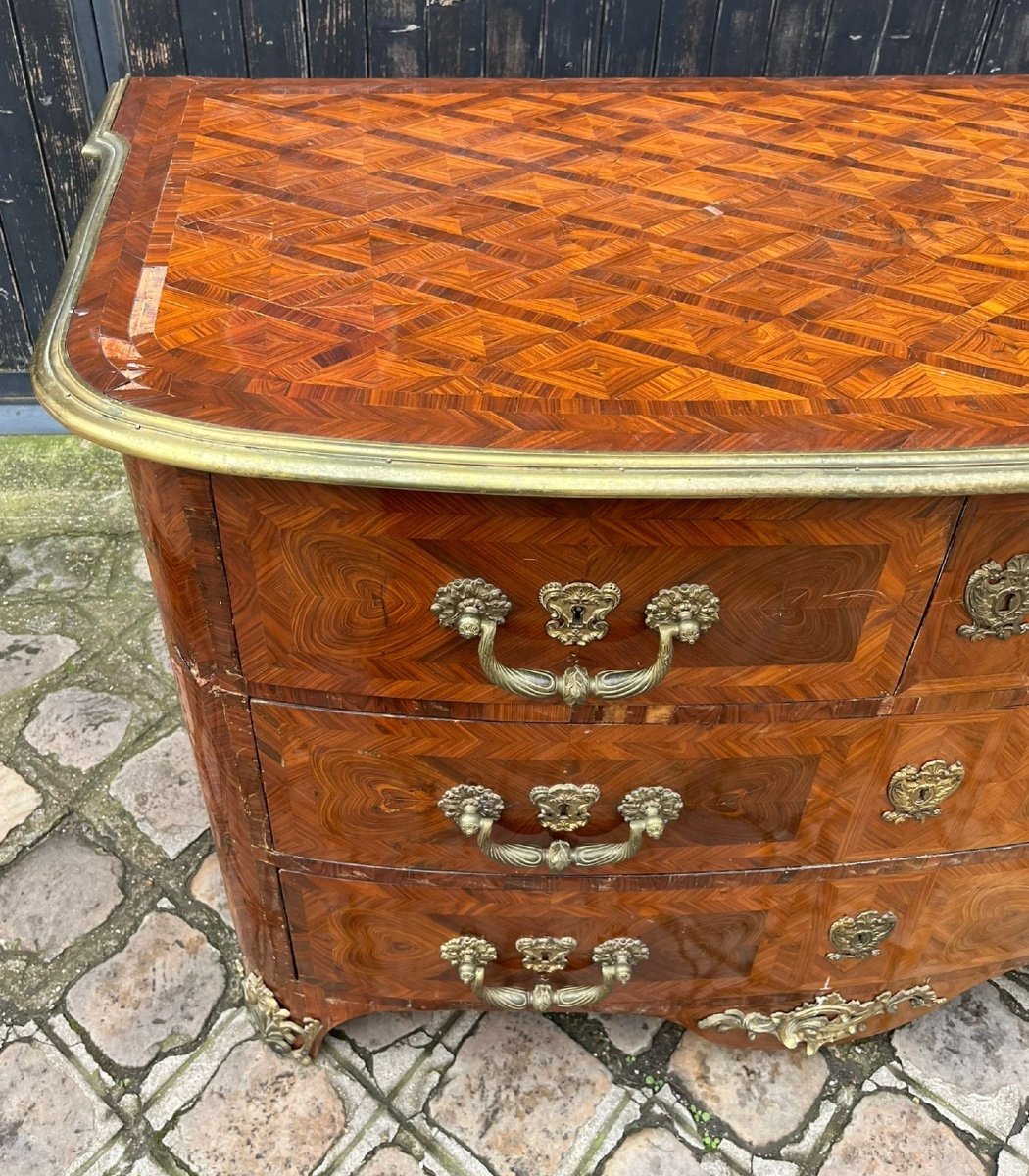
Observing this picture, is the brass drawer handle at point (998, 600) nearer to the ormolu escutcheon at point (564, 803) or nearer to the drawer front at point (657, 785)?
the drawer front at point (657, 785)

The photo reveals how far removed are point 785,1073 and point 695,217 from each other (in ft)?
4.71

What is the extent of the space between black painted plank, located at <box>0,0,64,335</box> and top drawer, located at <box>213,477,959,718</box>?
1.92m

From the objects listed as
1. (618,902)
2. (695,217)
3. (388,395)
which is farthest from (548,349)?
(618,902)

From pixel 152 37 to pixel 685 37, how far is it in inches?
46.6

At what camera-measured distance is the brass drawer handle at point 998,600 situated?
1091mm

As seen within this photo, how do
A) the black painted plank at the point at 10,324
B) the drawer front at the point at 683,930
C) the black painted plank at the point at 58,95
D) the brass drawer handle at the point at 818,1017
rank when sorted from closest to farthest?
the drawer front at the point at 683,930, the brass drawer handle at the point at 818,1017, the black painted plank at the point at 58,95, the black painted plank at the point at 10,324

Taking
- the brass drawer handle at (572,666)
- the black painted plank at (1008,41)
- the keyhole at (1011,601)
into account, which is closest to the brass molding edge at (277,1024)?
the brass drawer handle at (572,666)

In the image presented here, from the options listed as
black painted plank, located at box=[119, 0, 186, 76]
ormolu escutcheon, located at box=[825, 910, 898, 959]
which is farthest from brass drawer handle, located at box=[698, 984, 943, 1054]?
black painted plank, located at box=[119, 0, 186, 76]

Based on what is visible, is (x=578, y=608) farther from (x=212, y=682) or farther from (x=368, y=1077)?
(x=368, y=1077)

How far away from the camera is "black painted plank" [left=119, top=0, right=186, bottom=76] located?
7.11 feet

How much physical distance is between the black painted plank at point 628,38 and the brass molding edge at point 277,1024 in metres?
2.01

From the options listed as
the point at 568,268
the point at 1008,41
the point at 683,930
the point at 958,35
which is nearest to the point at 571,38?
the point at 958,35

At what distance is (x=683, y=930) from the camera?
1483 mm

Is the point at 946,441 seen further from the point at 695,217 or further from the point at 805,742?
the point at 695,217
